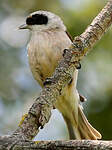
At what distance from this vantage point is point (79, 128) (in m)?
4.65

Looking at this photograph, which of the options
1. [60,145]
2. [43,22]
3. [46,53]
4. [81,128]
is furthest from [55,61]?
[60,145]

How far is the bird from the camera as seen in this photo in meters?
4.32

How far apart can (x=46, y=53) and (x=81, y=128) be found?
92cm

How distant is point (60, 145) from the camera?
2.88 m

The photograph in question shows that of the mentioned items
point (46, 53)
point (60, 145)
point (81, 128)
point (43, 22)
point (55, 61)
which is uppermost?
point (43, 22)

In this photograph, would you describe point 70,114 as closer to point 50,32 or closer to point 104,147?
point 50,32

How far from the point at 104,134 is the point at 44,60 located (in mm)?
1042

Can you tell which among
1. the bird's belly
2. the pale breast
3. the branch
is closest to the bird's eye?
the pale breast

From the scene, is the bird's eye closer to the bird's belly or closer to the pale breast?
the pale breast

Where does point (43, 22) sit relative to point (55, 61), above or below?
above

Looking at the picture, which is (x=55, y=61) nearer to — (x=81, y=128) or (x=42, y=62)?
(x=42, y=62)

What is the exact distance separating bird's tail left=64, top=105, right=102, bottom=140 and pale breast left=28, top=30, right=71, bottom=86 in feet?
2.08

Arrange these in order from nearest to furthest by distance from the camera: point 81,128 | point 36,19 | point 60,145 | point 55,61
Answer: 1. point 60,145
2. point 55,61
3. point 81,128
4. point 36,19

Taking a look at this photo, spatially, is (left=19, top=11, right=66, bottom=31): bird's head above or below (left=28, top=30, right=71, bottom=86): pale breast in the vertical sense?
above
